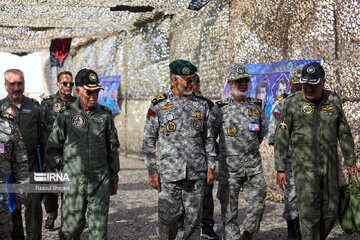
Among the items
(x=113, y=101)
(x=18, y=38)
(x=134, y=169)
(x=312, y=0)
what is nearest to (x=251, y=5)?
(x=312, y=0)

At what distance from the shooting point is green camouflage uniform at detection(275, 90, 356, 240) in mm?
4207

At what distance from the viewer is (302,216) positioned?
14.1ft

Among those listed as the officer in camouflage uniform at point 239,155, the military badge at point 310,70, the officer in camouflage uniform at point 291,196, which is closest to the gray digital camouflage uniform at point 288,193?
the officer in camouflage uniform at point 291,196

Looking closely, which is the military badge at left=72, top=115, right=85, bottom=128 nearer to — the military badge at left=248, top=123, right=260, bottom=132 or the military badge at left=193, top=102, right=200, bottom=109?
the military badge at left=193, top=102, right=200, bottom=109

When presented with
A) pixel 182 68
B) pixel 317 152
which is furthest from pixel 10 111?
pixel 317 152

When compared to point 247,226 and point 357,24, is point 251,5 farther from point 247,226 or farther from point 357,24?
point 247,226

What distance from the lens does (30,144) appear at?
5.43 meters

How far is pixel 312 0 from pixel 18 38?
12139 millimetres

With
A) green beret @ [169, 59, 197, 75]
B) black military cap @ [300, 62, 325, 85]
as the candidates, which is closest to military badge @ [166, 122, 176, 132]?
green beret @ [169, 59, 197, 75]

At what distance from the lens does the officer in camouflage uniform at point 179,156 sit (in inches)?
177

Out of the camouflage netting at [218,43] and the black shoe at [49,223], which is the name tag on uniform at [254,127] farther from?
the black shoe at [49,223]

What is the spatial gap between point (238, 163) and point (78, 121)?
1.79m

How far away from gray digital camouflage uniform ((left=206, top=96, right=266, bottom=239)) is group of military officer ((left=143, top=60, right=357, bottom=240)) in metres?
0.01

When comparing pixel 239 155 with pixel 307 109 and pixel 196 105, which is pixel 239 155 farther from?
pixel 307 109
